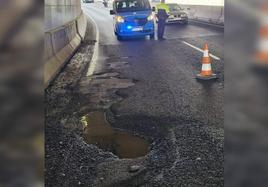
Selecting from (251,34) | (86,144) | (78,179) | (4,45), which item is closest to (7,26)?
(4,45)

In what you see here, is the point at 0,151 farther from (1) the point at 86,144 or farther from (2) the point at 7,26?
(1) the point at 86,144

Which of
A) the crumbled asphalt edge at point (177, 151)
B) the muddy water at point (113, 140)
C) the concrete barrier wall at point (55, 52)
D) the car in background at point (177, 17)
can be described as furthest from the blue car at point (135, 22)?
the muddy water at point (113, 140)

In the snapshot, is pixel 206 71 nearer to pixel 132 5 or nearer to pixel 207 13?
pixel 132 5

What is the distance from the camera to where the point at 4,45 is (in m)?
0.90

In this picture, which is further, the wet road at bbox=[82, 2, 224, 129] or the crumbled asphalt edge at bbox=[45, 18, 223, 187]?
the wet road at bbox=[82, 2, 224, 129]

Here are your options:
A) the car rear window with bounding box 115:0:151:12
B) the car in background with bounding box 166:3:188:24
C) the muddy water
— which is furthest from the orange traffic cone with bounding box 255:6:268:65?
the car in background with bounding box 166:3:188:24

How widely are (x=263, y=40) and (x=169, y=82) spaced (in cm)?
827

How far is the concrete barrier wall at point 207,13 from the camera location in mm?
26531

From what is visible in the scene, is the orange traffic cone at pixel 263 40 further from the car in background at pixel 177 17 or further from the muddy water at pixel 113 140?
the car in background at pixel 177 17

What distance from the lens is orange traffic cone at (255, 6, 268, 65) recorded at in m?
0.87

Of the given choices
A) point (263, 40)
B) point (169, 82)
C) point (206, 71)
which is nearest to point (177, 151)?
point (263, 40)

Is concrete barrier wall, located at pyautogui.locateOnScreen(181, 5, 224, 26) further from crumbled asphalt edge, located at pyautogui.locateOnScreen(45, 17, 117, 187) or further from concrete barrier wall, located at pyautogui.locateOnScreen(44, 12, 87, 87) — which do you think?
crumbled asphalt edge, located at pyautogui.locateOnScreen(45, 17, 117, 187)

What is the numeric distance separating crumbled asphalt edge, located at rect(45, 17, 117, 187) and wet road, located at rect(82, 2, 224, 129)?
1.08 m

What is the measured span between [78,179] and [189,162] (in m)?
1.25
